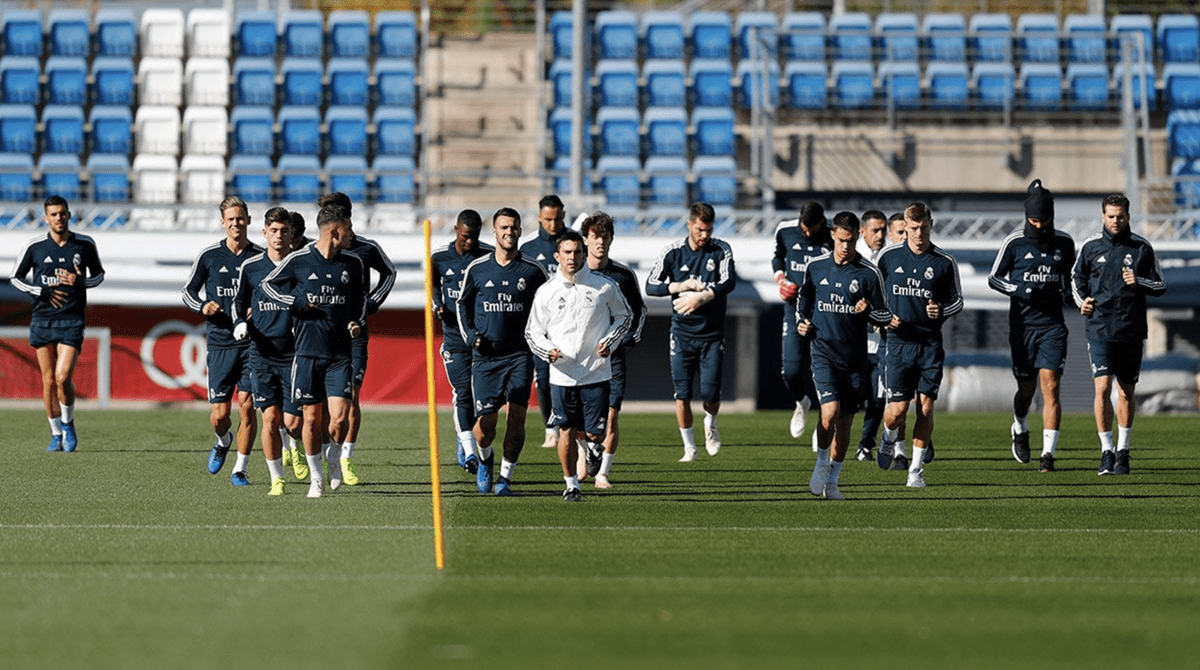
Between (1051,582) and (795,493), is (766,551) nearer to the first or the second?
(1051,582)

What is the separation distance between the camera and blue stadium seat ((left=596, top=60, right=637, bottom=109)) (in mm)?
25594

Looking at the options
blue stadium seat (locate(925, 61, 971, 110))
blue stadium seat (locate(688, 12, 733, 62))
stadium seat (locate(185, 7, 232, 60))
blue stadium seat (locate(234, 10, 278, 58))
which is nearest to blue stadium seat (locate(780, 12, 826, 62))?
blue stadium seat (locate(688, 12, 733, 62))

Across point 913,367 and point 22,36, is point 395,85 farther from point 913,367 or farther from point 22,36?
point 913,367

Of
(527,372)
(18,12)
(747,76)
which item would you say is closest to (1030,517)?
(527,372)

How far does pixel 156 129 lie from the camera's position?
25.6 metres

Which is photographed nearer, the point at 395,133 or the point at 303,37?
the point at 395,133

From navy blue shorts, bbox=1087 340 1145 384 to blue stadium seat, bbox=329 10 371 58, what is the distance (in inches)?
667

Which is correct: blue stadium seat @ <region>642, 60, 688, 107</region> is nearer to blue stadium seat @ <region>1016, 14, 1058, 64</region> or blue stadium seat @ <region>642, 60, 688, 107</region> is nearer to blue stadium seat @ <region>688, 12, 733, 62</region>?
blue stadium seat @ <region>688, 12, 733, 62</region>

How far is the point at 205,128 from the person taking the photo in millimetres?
25609

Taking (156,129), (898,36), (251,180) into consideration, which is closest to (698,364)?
(251,180)

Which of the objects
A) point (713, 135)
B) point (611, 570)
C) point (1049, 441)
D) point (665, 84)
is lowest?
point (611, 570)

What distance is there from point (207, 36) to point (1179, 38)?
15.9 metres

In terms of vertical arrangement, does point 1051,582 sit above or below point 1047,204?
below

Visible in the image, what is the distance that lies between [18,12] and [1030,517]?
22.1m
